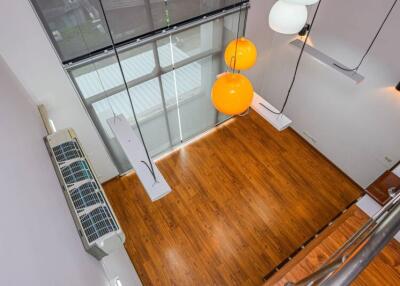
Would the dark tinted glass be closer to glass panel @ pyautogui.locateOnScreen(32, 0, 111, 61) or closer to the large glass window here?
glass panel @ pyautogui.locateOnScreen(32, 0, 111, 61)

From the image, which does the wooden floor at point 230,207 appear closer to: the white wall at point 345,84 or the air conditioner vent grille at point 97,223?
the white wall at point 345,84

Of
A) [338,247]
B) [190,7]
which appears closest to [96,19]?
[190,7]

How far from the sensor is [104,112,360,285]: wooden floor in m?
3.60

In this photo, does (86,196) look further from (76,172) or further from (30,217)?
(30,217)

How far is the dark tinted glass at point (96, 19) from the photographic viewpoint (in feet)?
8.00

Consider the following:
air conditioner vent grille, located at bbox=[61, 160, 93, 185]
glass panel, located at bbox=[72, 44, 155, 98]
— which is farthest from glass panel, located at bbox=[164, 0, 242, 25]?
air conditioner vent grille, located at bbox=[61, 160, 93, 185]

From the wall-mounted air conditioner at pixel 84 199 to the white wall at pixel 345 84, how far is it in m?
3.10

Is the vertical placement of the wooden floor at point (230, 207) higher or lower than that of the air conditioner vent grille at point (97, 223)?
lower

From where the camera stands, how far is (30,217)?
4.45 ft

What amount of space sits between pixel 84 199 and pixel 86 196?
0.03 m

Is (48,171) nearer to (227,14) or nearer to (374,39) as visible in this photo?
(227,14)

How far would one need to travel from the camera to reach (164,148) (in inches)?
182

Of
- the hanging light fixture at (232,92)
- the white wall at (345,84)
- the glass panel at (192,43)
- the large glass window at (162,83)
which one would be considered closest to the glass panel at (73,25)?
the large glass window at (162,83)

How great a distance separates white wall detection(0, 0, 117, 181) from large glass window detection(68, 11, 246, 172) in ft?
0.48
